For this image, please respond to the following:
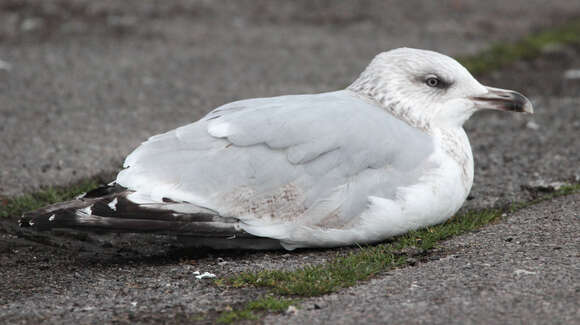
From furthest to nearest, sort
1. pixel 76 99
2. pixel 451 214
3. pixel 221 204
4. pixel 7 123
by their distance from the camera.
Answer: pixel 76 99, pixel 7 123, pixel 451 214, pixel 221 204

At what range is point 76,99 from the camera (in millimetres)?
8875

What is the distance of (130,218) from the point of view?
15.0ft

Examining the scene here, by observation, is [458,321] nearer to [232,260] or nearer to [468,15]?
[232,260]

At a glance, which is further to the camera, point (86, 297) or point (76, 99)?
point (76, 99)

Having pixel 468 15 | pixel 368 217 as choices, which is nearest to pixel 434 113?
pixel 368 217

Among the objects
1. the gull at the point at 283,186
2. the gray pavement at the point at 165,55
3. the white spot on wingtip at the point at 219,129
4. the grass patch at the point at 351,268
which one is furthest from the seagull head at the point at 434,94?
the gray pavement at the point at 165,55

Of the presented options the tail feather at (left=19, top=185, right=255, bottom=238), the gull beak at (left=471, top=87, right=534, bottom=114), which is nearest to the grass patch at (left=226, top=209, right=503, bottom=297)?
the tail feather at (left=19, top=185, right=255, bottom=238)

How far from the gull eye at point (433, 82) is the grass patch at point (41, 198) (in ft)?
9.20

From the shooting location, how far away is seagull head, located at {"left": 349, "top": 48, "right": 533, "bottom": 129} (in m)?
5.12

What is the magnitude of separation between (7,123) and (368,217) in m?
4.58

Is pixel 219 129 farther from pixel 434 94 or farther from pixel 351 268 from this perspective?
pixel 434 94

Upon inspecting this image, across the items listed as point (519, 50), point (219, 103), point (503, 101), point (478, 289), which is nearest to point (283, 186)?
point (478, 289)

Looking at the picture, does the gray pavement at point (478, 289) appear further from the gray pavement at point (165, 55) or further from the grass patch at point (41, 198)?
the gray pavement at point (165, 55)

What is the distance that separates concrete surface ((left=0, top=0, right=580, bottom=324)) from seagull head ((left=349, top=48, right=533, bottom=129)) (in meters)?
0.77
